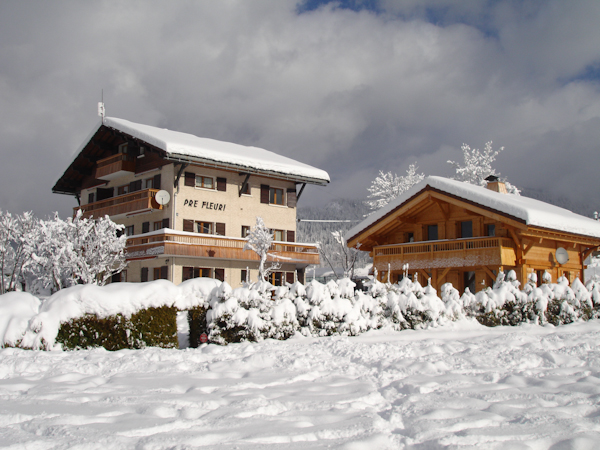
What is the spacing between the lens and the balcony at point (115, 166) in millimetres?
33312

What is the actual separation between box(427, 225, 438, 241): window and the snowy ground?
50.8 ft

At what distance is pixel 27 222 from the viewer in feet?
132

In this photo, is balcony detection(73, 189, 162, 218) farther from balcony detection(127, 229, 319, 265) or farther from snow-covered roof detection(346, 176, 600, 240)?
snow-covered roof detection(346, 176, 600, 240)

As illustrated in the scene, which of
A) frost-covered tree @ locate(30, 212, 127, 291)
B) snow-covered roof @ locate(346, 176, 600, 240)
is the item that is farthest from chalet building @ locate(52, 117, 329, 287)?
snow-covered roof @ locate(346, 176, 600, 240)

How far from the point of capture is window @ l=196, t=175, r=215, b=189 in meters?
32.0

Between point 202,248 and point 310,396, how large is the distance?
79.2 feet

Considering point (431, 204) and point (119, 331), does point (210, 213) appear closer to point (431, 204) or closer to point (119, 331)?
point (431, 204)

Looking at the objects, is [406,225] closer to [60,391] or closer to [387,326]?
[387,326]

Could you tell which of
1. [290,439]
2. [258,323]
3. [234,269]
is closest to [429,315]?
[258,323]

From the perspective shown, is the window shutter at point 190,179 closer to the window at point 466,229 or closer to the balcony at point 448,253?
the balcony at point 448,253

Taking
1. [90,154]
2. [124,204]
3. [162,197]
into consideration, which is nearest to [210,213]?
[162,197]

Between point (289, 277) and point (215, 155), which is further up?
point (215, 155)

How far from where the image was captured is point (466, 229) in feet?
82.8

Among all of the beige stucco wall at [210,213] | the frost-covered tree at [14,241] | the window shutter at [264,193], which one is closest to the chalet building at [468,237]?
the beige stucco wall at [210,213]
